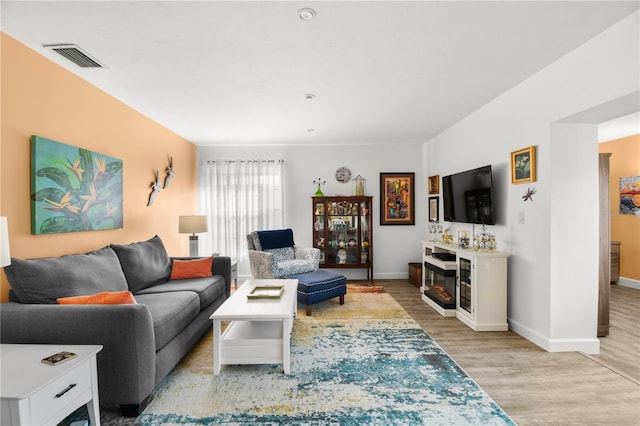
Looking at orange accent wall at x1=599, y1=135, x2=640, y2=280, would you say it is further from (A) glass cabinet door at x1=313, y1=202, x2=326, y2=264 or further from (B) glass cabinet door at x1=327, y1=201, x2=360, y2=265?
(A) glass cabinet door at x1=313, y1=202, x2=326, y2=264

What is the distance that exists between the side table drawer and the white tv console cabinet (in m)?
3.24

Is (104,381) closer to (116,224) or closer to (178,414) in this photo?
(178,414)

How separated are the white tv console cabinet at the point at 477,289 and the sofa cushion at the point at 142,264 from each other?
322 cm

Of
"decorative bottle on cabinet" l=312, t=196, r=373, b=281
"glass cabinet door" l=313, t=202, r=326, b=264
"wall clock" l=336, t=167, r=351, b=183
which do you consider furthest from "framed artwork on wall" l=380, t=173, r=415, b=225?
"glass cabinet door" l=313, t=202, r=326, b=264

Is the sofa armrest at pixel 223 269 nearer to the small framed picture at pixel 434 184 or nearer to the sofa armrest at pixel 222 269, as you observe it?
the sofa armrest at pixel 222 269

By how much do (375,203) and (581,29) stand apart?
382 cm

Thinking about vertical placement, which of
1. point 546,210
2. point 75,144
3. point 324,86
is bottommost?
point 546,210

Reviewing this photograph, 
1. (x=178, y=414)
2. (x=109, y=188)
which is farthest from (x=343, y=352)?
(x=109, y=188)

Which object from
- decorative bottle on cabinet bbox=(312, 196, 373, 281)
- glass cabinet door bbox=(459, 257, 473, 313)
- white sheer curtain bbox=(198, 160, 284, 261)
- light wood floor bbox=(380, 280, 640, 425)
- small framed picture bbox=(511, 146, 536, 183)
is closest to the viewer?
light wood floor bbox=(380, 280, 640, 425)

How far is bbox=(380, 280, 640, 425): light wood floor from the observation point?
1.96 meters

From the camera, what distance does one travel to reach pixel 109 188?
3240mm

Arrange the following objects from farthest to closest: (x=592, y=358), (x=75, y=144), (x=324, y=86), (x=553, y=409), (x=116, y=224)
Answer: (x=116, y=224), (x=324, y=86), (x=75, y=144), (x=592, y=358), (x=553, y=409)

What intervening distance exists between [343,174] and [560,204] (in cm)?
347

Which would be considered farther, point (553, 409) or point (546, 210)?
point (546, 210)
